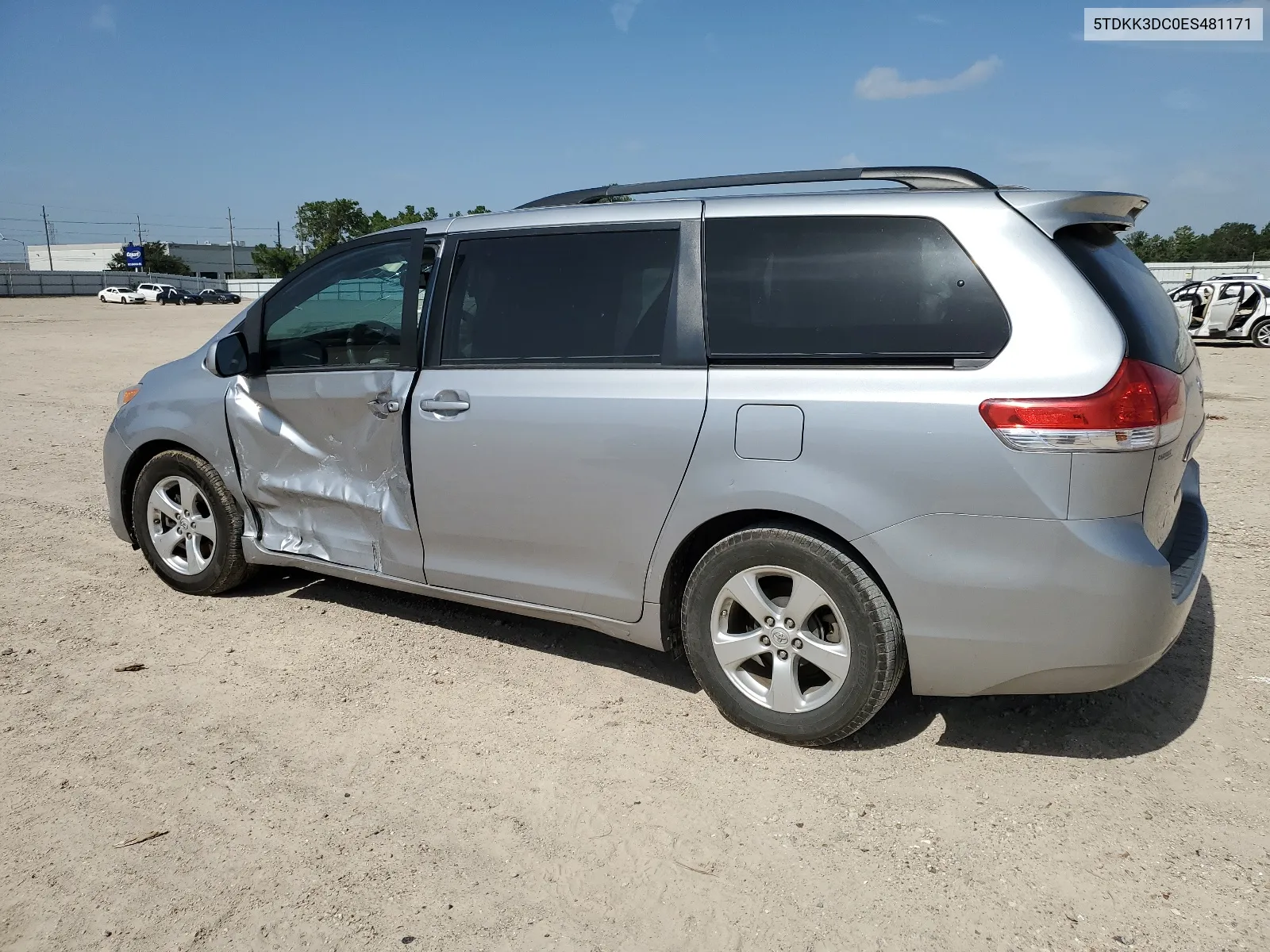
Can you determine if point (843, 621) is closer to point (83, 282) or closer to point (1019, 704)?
point (1019, 704)

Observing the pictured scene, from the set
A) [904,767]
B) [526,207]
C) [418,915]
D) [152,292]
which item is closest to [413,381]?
[526,207]

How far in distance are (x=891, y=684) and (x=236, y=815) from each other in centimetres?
219

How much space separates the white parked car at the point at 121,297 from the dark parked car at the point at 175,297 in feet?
3.45

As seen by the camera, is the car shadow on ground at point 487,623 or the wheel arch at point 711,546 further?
the car shadow on ground at point 487,623

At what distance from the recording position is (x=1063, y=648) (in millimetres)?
2961

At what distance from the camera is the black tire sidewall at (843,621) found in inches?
125

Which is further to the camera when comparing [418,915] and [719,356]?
[719,356]

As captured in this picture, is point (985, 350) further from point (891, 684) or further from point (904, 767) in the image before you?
point (904, 767)

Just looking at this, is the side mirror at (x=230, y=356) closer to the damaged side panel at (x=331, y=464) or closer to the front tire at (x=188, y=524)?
the damaged side panel at (x=331, y=464)

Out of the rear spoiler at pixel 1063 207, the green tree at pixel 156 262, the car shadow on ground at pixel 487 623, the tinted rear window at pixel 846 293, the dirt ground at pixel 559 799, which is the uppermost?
the green tree at pixel 156 262

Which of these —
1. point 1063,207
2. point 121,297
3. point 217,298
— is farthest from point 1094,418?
point 217,298

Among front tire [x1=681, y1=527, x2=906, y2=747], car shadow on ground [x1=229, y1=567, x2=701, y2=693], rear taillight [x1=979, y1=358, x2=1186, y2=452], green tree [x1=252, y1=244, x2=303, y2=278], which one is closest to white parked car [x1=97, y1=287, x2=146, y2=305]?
green tree [x1=252, y1=244, x2=303, y2=278]

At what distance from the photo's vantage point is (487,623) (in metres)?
4.70

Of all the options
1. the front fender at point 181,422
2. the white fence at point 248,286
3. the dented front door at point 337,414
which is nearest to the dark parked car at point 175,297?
the white fence at point 248,286
